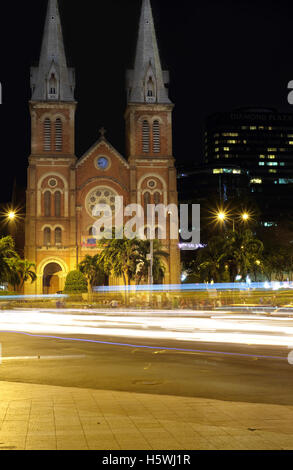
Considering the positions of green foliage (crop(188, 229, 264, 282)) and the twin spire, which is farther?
the twin spire

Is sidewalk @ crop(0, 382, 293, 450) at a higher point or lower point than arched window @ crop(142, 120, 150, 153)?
lower

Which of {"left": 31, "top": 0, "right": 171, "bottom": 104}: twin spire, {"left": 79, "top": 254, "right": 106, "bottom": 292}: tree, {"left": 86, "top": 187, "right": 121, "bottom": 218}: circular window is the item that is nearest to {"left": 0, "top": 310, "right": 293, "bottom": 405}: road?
{"left": 79, "top": 254, "right": 106, "bottom": 292}: tree

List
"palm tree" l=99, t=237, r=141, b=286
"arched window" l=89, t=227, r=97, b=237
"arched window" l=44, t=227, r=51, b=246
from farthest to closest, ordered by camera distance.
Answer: "arched window" l=89, t=227, r=97, b=237
"arched window" l=44, t=227, r=51, b=246
"palm tree" l=99, t=237, r=141, b=286

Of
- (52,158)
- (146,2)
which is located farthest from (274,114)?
(52,158)

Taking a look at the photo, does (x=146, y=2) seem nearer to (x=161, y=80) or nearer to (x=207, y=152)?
(x=161, y=80)

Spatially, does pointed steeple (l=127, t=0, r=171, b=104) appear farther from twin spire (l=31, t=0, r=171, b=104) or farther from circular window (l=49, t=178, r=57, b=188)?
circular window (l=49, t=178, r=57, b=188)

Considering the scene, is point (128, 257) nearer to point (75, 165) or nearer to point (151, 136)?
point (75, 165)

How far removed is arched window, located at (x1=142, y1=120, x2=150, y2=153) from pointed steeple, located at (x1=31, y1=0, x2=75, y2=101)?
31.0ft

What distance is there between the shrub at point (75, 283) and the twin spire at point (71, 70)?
73.9 feet

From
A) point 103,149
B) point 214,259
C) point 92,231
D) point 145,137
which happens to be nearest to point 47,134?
point 103,149

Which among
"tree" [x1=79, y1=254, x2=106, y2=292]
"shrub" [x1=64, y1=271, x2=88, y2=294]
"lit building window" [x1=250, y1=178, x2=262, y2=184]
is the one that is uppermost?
"lit building window" [x1=250, y1=178, x2=262, y2=184]

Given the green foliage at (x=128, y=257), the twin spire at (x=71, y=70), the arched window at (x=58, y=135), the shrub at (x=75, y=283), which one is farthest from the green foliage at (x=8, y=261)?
the twin spire at (x=71, y=70)

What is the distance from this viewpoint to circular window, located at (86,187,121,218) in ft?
240

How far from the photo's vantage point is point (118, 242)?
5981 centimetres
